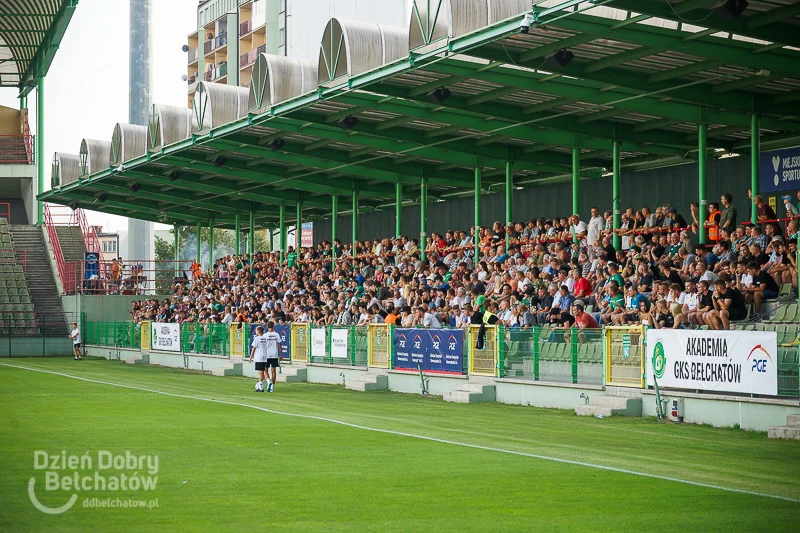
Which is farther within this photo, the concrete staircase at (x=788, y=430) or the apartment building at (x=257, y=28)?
the apartment building at (x=257, y=28)

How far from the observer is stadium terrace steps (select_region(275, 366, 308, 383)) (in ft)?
105

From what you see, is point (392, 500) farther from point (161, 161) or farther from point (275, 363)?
point (161, 161)

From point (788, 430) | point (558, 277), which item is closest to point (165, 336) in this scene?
point (558, 277)

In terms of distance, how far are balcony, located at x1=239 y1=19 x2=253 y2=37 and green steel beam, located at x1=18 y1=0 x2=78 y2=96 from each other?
21.6 meters

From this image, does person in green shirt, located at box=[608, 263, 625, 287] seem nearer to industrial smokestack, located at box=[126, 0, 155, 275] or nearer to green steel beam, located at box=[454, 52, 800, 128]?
green steel beam, located at box=[454, 52, 800, 128]

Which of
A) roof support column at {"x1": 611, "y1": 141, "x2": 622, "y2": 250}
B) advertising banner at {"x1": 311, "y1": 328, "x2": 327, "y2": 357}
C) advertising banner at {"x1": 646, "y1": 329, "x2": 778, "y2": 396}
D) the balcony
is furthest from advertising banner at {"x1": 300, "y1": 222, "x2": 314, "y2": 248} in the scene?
the balcony

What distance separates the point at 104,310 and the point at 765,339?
43.8 m

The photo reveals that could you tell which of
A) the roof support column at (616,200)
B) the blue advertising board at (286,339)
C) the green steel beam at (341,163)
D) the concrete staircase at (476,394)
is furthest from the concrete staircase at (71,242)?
the concrete staircase at (476,394)

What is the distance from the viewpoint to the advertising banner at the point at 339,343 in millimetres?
30562

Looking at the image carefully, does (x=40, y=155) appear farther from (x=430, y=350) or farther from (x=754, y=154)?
(x=754, y=154)

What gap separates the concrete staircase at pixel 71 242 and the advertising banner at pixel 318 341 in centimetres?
3252

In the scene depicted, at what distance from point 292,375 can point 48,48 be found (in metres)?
36.2

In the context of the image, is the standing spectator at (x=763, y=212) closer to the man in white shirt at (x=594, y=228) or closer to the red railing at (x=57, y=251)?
the man in white shirt at (x=594, y=228)

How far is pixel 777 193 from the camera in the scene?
2814 cm
